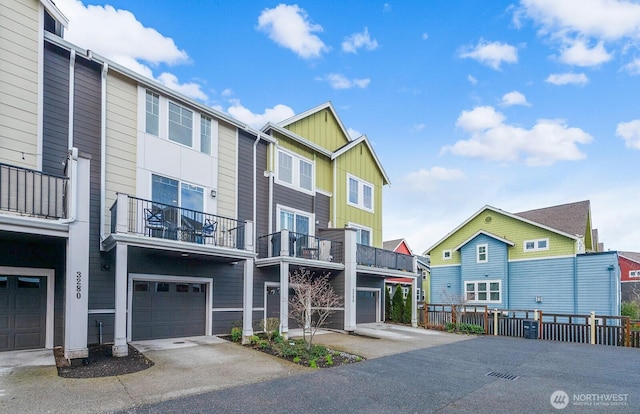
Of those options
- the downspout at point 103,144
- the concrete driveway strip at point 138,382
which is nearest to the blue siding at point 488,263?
the concrete driveway strip at point 138,382

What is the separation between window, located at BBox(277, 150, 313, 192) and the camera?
601 inches

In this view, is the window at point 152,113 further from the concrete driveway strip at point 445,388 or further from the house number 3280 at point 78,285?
the concrete driveway strip at point 445,388

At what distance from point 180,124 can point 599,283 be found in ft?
67.8

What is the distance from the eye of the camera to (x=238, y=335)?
11.5 m

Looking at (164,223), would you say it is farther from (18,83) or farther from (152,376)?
(18,83)

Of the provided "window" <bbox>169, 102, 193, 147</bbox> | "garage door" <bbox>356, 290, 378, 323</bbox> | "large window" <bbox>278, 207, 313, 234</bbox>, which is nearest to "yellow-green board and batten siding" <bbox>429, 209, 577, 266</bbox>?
"garage door" <bbox>356, 290, 378, 323</bbox>

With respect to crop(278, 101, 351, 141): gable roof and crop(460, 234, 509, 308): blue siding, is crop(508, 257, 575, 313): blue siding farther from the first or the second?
crop(278, 101, 351, 141): gable roof

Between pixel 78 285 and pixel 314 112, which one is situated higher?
pixel 314 112

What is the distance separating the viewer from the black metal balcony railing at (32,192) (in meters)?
7.60

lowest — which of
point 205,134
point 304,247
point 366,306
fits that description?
point 366,306

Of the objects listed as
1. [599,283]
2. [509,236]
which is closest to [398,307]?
[509,236]

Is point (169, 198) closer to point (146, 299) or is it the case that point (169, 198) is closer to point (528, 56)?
point (146, 299)

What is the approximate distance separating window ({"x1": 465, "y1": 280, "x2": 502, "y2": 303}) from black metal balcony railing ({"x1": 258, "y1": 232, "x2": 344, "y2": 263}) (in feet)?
35.1

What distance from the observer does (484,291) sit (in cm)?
2262
